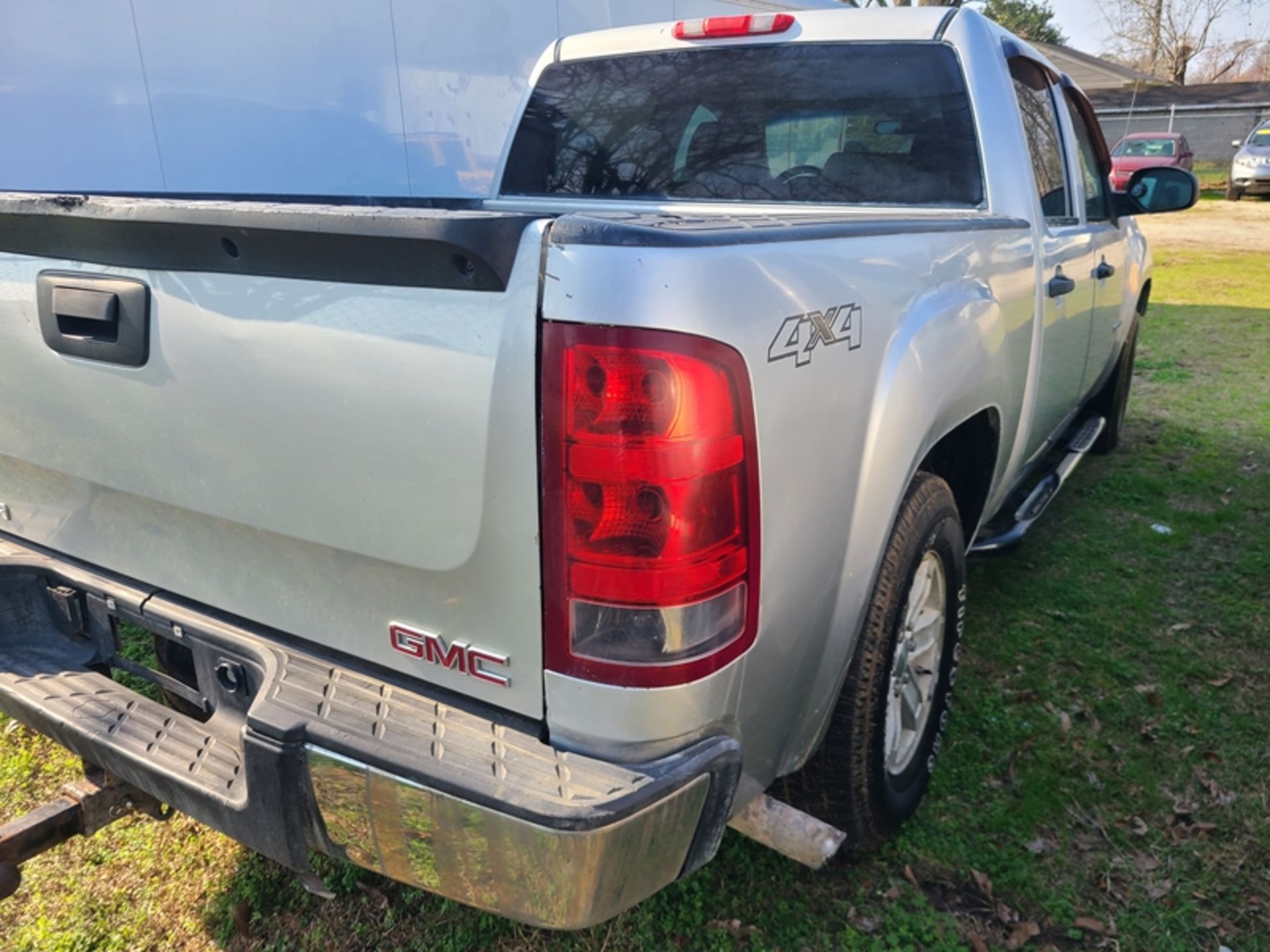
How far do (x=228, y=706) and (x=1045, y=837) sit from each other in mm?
2035

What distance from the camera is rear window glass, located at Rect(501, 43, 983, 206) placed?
2.84 meters

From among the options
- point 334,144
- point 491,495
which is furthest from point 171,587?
point 334,144

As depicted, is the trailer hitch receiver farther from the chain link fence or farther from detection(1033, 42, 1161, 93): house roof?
detection(1033, 42, 1161, 93): house roof

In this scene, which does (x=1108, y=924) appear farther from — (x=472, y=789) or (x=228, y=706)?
(x=228, y=706)

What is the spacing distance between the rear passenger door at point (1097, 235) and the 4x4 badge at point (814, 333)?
2.37 metres

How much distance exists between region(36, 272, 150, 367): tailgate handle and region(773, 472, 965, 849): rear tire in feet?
5.04

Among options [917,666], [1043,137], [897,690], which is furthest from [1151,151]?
[897,690]

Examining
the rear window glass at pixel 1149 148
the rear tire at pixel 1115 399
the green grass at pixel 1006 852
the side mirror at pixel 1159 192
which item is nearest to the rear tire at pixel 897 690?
the green grass at pixel 1006 852

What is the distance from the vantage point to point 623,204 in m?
3.16

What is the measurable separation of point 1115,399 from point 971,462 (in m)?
3.08

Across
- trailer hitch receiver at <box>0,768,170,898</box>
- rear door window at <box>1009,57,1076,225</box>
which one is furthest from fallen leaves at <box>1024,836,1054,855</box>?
trailer hitch receiver at <box>0,768,170,898</box>

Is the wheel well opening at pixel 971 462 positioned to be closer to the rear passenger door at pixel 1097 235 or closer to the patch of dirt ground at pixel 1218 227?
the rear passenger door at pixel 1097 235

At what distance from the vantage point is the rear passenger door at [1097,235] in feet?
12.4

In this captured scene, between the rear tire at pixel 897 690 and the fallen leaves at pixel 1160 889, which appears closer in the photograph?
the rear tire at pixel 897 690
